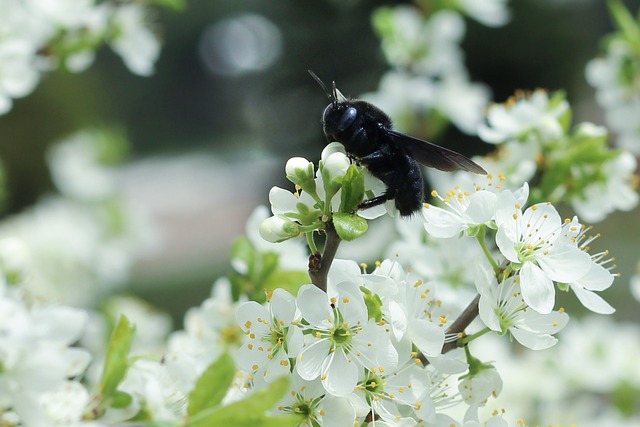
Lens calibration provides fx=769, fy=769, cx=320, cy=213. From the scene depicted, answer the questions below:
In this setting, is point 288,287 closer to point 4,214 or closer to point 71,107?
point 4,214

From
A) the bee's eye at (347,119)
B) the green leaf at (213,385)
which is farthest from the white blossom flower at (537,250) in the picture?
the green leaf at (213,385)

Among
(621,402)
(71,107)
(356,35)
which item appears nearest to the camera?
(621,402)

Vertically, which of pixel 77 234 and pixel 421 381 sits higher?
pixel 421 381

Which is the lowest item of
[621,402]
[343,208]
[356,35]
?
[621,402]

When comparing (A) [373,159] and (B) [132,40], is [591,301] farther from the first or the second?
(B) [132,40]

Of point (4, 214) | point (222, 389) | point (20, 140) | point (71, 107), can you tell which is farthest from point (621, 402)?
point (71, 107)

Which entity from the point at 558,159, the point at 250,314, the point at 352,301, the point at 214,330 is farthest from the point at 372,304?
the point at 558,159

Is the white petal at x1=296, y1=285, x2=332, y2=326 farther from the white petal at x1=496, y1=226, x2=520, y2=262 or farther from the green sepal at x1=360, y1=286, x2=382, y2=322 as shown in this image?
the white petal at x1=496, y1=226, x2=520, y2=262
